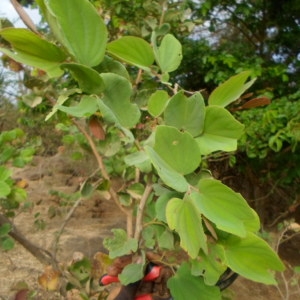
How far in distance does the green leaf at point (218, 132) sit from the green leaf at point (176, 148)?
4cm

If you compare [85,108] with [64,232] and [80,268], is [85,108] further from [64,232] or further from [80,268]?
[64,232]

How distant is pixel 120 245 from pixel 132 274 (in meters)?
0.07

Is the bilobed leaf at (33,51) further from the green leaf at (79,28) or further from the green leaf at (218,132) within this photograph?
the green leaf at (218,132)

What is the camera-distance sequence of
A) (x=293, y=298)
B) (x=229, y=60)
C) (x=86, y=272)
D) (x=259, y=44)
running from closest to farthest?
(x=86, y=272), (x=293, y=298), (x=229, y=60), (x=259, y=44)

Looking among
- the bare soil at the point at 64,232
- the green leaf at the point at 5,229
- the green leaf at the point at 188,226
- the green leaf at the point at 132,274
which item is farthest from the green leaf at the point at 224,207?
the green leaf at the point at 5,229

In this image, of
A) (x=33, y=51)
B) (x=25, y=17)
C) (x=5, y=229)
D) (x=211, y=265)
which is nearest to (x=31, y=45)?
(x=33, y=51)

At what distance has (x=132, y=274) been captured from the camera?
1.61 ft

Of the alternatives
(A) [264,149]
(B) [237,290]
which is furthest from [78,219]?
(A) [264,149]

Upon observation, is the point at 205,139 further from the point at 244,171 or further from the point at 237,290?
the point at 244,171

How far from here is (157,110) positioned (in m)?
0.39

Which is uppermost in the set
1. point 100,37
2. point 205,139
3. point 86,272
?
point 100,37

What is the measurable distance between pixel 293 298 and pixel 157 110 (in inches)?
72.1

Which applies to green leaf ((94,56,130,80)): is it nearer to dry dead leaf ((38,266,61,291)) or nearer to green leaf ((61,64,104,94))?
green leaf ((61,64,104,94))

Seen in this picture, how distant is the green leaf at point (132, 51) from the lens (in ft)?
1.23
